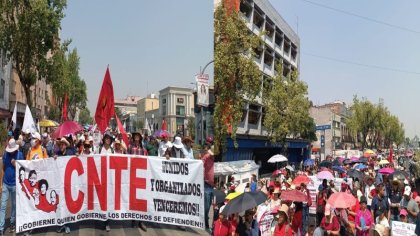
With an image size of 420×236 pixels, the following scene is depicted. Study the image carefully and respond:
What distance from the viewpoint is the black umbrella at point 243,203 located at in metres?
7.22

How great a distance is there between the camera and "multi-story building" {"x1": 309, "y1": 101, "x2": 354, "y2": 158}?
79938 mm

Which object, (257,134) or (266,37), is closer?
(257,134)

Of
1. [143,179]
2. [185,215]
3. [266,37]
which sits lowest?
[185,215]

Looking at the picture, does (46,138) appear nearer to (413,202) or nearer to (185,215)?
(185,215)

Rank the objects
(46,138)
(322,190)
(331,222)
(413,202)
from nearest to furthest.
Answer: (331,222), (413,202), (46,138), (322,190)

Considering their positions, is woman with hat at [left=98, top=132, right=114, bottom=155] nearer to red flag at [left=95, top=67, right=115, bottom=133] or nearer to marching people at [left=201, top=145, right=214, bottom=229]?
red flag at [left=95, top=67, right=115, bottom=133]

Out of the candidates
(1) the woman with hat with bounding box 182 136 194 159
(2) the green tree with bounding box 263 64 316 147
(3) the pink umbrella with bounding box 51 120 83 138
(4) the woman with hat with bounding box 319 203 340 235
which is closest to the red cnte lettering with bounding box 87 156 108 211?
(1) the woman with hat with bounding box 182 136 194 159

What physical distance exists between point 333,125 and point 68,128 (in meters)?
82.7

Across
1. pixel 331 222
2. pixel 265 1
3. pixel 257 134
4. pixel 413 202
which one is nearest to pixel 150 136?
pixel 331 222

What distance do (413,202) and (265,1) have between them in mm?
34592

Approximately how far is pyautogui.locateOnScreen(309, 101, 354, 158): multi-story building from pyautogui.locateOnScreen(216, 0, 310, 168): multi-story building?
18.5m

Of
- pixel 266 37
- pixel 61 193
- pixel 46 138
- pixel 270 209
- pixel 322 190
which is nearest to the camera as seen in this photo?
pixel 61 193

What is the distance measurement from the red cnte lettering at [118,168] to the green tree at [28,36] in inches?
347

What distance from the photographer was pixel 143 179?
6.37 m
